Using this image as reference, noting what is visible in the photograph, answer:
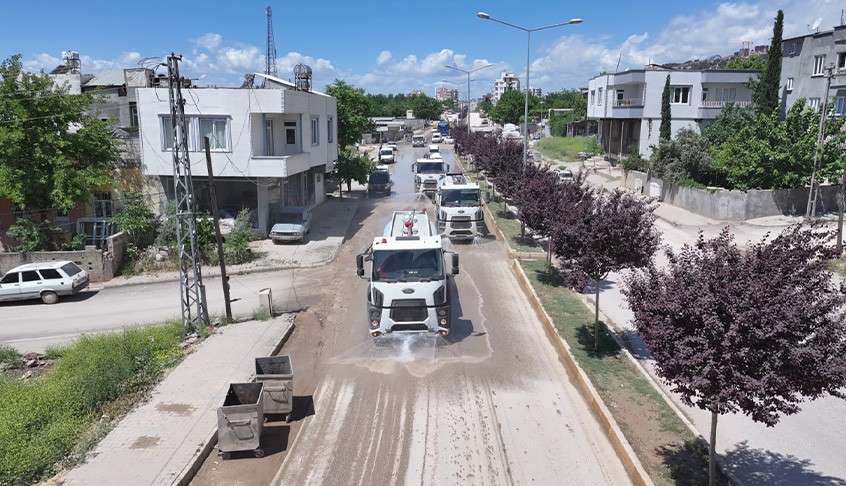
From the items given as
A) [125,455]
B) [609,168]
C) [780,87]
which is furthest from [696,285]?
[609,168]

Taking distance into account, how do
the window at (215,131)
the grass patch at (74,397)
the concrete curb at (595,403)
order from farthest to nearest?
the window at (215,131)
the grass patch at (74,397)
the concrete curb at (595,403)

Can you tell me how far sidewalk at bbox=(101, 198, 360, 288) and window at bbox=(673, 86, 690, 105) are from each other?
96.5ft

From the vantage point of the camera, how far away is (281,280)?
22.3 meters

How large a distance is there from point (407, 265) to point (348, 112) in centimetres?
3461

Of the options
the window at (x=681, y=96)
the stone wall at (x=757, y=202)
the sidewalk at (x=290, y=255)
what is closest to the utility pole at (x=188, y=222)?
the sidewalk at (x=290, y=255)

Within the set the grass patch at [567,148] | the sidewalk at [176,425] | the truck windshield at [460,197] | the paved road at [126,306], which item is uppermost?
the grass patch at [567,148]

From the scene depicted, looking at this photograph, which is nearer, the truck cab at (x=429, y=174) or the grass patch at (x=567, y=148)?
the truck cab at (x=429, y=174)

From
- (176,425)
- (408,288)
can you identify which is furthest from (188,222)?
(176,425)

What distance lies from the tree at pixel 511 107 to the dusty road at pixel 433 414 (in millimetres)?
95817

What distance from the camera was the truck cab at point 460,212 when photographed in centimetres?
2655

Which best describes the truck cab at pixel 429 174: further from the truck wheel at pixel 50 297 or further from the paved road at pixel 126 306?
the truck wheel at pixel 50 297

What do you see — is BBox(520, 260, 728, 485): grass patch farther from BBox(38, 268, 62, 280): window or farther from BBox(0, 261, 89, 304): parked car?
BBox(38, 268, 62, 280): window

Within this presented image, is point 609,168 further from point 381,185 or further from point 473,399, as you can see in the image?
point 473,399

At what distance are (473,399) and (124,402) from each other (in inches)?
267
